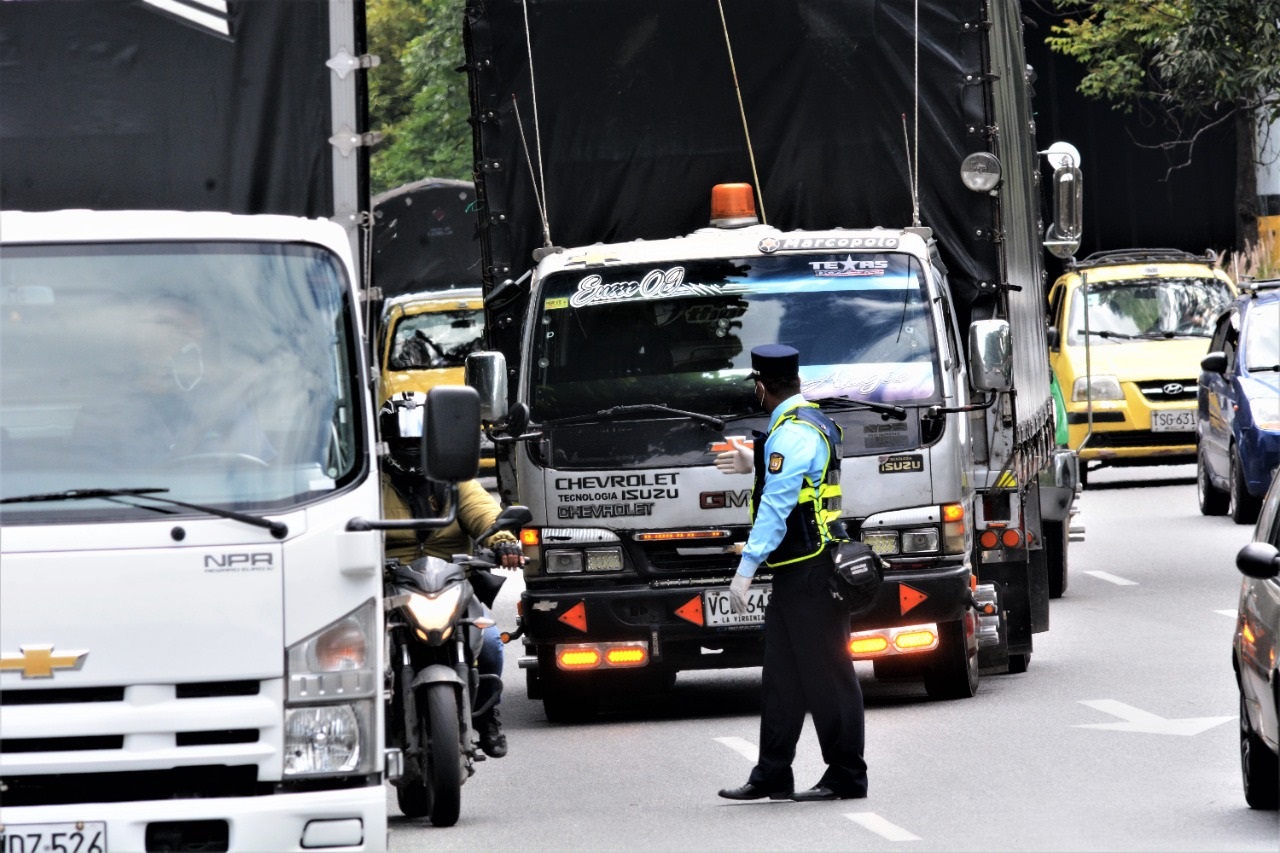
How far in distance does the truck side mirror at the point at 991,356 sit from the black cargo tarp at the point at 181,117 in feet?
14.6

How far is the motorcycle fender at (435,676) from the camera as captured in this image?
9375 mm

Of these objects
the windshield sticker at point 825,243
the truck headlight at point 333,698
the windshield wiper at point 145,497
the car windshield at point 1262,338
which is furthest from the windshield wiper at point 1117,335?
the windshield wiper at point 145,497

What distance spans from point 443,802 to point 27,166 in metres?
2.75

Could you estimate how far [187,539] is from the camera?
736cm

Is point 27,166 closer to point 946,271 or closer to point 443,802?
point 443,802

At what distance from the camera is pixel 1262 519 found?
32.5ft

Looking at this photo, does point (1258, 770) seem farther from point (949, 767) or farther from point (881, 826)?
point (949, 767)

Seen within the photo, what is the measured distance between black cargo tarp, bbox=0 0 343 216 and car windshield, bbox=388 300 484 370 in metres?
18.5

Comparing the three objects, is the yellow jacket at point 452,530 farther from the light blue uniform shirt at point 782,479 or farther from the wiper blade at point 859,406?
the wiper blade at point 859,406

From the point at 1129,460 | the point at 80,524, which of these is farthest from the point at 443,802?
the point at 1129,460

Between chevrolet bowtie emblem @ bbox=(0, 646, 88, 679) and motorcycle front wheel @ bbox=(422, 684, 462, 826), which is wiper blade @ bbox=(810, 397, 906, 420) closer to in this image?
motorcycle front wheel @ bbox=(422, 684, 462, 826)

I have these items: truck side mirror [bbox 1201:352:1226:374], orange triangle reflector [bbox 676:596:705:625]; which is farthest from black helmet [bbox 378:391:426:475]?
truck side mirror [bbox 1201:352:1226:374]

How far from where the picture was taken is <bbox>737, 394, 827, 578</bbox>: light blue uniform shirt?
394 inches

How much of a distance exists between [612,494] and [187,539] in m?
5.14
